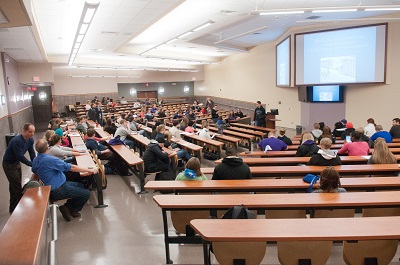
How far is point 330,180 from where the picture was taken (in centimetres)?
353

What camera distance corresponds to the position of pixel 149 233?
14.2ft

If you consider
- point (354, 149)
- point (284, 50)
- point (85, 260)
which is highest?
point (284, 50)

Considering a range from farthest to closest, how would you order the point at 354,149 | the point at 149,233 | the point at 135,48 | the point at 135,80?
1. the point at 135,80
2. the point at 135,48
3. the point at 354,149
4. the point at 149,233

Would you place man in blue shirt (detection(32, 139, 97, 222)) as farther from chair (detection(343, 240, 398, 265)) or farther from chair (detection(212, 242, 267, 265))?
chair (detection(343, 240, 398, 265))

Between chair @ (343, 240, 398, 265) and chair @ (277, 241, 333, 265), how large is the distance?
0.23 metres

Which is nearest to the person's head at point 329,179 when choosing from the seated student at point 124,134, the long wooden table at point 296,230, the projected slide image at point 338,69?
the long wooden table at point 296,230

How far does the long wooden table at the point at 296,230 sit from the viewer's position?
240 cm

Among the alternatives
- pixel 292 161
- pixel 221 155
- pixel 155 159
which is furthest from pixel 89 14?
pixel 221 155

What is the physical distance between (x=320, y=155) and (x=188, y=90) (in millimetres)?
24364

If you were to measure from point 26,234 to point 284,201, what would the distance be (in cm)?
256

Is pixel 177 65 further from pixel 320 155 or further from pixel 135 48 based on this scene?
pixel 320 155

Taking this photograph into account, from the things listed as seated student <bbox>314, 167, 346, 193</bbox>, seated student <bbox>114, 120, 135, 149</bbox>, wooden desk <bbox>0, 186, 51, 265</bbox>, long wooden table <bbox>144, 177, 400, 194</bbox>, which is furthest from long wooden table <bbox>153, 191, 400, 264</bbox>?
seated student <bbox>114, 120, 135, 149</bbox>

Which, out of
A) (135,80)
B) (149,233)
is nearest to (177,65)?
(135,80)

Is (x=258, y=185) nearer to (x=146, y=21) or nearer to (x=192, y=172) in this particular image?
(x=192, y=172)
